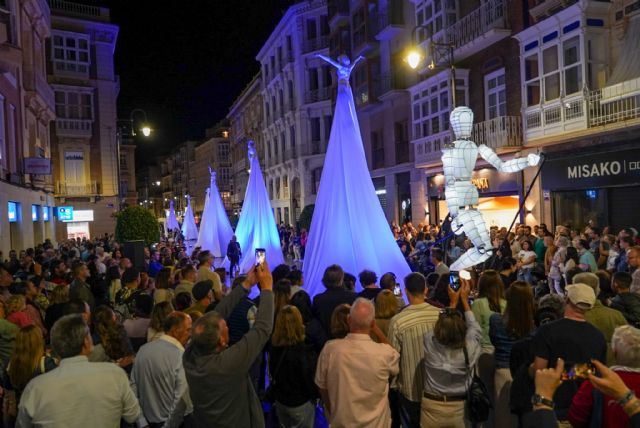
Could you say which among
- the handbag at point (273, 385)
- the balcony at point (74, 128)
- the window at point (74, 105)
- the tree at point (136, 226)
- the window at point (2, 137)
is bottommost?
the handbag at point (273, 385)

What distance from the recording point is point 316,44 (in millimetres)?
39281

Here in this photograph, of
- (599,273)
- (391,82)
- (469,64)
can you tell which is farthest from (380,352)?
(391,82)

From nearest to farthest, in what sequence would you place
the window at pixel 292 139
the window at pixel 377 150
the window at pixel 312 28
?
the window at pixel 377 150, the window at pixel 312 28, the window at pixel 292 139

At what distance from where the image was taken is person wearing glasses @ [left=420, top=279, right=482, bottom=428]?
414 centimetres

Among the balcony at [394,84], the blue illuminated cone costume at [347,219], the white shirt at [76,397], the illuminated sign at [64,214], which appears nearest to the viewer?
the white shirt at [76,397]

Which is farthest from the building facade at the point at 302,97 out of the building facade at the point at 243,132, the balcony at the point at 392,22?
the balcony at the point at 392,22

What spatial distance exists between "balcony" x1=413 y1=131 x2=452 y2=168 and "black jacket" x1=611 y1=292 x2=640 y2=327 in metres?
15.3

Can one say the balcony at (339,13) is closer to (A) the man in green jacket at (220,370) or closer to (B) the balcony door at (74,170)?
(B) the balcony door at (74,170)

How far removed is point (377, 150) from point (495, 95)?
9990 mm

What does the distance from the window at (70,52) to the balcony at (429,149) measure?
78.5 ft

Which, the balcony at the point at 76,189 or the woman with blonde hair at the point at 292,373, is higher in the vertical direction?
the balcony at the point at 76,189

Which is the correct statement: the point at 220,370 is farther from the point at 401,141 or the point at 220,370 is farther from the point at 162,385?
the point at 401,141

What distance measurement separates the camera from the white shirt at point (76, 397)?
3113 mm

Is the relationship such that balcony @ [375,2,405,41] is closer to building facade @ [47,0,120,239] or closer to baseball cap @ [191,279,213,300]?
building facade @ [47,0,120,239]
